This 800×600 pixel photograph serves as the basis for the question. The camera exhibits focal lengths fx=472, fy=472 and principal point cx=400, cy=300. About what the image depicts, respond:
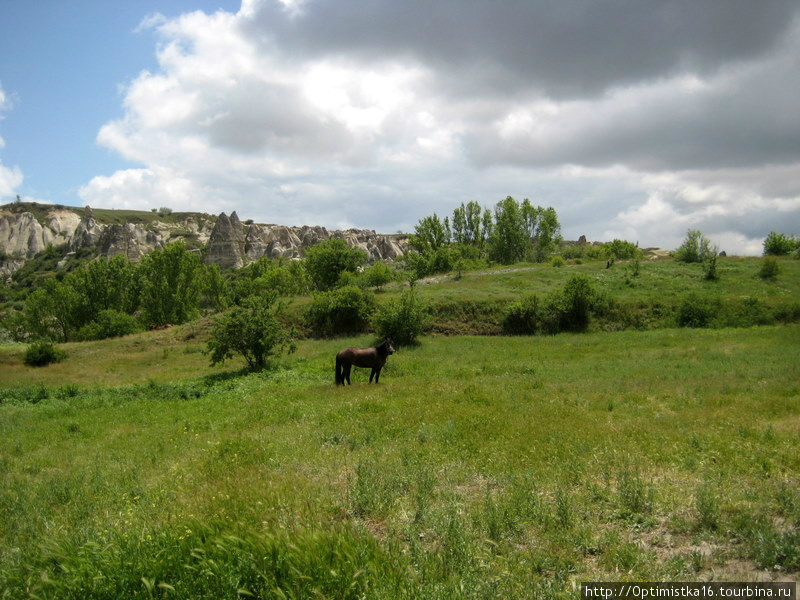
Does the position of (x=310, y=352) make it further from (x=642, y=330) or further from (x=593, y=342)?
(x=642, y=330)

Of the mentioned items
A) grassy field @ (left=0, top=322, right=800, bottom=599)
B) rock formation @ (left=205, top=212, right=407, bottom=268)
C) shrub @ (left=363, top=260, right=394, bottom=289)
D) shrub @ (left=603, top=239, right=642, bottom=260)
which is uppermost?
rock formation @ (left=205, top=212, right=407, bottom=268)

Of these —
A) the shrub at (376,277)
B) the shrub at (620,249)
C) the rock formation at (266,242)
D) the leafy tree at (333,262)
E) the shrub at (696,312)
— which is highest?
the rock formation at (266,242)

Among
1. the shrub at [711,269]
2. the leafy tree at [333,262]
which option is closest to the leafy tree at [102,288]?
the leafy tree at [333,262]

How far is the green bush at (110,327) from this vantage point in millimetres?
52656

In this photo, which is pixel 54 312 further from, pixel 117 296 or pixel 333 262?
pixel 333 262

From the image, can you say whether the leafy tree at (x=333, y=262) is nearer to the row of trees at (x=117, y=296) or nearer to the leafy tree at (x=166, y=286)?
the row of trees at (x=117, y=296)

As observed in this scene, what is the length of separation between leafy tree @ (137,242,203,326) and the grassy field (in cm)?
5215

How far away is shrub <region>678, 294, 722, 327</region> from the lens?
3497 centimetres

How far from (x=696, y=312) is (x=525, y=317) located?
12.3 m

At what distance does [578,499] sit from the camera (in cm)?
662

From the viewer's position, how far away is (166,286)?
219ft

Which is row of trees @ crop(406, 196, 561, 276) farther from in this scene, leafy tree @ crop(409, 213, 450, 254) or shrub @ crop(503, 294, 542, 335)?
shrub @ crop(503, 294, 542, 335)

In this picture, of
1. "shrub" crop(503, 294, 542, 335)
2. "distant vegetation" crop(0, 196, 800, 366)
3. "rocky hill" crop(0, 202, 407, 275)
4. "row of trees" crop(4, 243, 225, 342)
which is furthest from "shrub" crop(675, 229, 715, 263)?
"rocky hill" crop(0, 202, 407, 275)

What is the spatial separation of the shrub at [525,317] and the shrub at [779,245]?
48.7 metres
